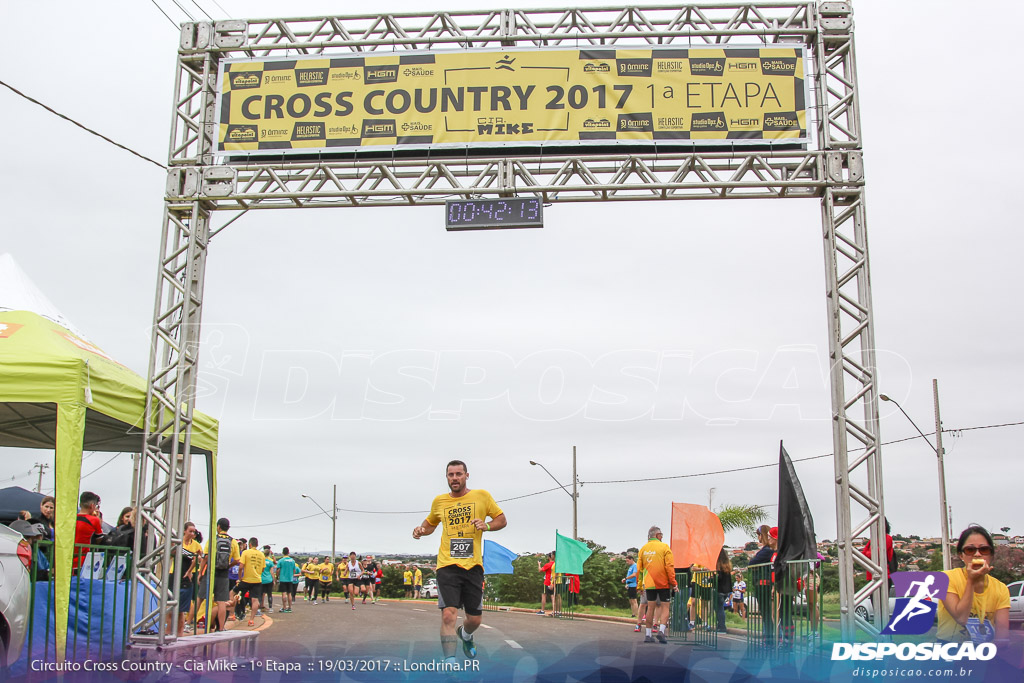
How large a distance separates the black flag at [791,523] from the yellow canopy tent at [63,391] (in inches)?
287

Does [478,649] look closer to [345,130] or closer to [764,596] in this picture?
[764,596]

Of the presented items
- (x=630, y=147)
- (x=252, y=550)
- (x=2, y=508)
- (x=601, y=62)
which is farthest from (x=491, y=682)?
(x=2, y=508)

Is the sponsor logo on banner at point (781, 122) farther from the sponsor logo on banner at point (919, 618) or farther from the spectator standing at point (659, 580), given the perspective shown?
the sponsor logo on banner at point (919, 618)

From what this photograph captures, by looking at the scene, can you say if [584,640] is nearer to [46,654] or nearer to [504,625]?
[504,625]

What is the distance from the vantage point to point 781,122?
12.1 m

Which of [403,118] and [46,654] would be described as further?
[403,118]

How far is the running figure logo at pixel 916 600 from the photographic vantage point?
694cm

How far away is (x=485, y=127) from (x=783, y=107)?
3.79m

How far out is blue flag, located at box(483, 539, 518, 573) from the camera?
73.8 ft

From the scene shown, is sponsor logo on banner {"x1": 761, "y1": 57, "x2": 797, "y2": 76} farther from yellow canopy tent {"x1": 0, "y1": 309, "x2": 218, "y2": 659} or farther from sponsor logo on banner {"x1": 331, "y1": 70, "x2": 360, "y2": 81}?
yellow canopy tent {"x1": 0, "y1": 309, "x2": 218, "y2": 659}

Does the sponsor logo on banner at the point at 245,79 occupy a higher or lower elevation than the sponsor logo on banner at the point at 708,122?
higher

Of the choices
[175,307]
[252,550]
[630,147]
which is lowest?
[252,550]

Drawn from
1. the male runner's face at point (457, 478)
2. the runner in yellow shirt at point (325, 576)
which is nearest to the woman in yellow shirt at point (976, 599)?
the male runner's face at point (457, 478)

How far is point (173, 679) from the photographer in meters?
8.95
